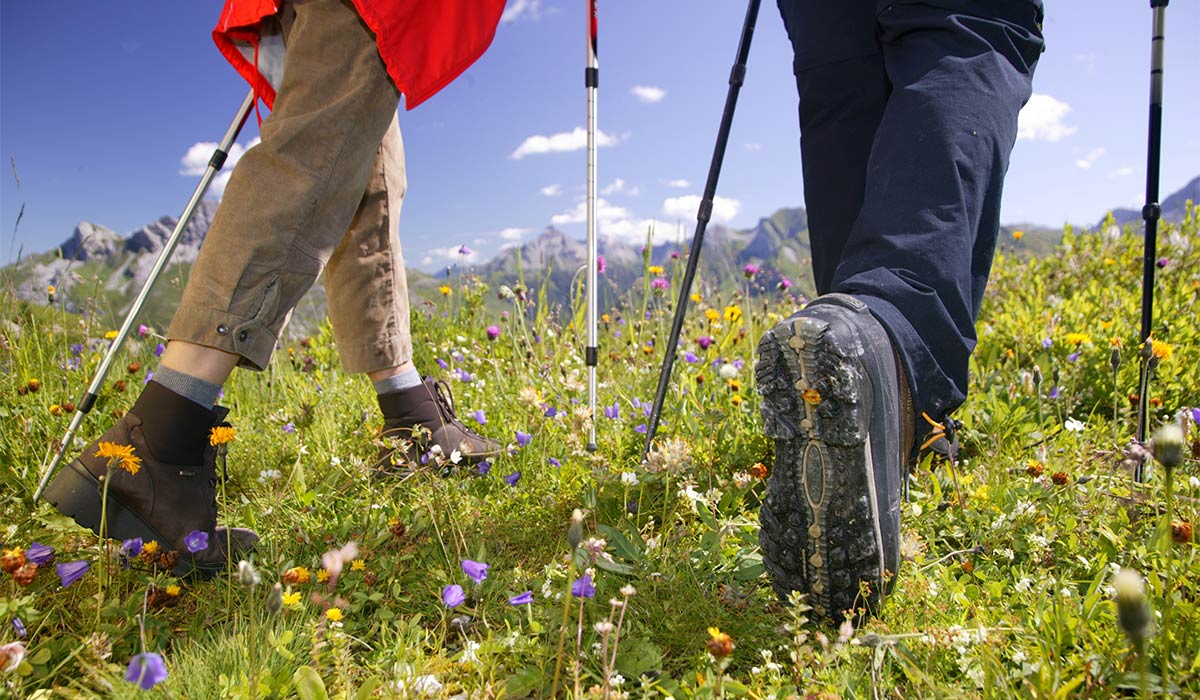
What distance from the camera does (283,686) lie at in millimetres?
1241

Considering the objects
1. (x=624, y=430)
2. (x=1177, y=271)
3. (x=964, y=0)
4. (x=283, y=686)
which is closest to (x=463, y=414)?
(x=624, y=430)

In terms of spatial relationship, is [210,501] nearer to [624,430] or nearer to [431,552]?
[431,552]

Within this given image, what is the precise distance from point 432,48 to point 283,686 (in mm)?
1524

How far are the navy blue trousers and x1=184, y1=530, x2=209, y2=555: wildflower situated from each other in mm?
1611

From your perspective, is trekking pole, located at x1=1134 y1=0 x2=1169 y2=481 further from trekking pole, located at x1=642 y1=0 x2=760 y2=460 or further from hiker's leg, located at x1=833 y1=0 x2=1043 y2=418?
trekking pole, located at x1=642 y1=0 x2=760 y2=460

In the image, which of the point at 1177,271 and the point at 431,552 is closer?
the point at 431,552

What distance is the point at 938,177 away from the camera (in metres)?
1.45

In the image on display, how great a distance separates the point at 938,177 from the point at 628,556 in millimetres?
1092

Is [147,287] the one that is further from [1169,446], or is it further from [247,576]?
[1169,446]

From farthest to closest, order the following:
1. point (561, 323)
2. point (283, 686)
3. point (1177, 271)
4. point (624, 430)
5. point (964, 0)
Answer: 1. point (1177, 271)
2. point (561, 323)
3. point (624, 430)
4. point (964, 0)
5. point (283, 686)

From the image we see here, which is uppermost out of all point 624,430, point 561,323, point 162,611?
point 561,323

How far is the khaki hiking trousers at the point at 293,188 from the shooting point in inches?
65.4

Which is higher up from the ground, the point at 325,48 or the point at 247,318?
the point at 325,48

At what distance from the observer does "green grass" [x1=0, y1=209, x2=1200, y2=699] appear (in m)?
1.25
